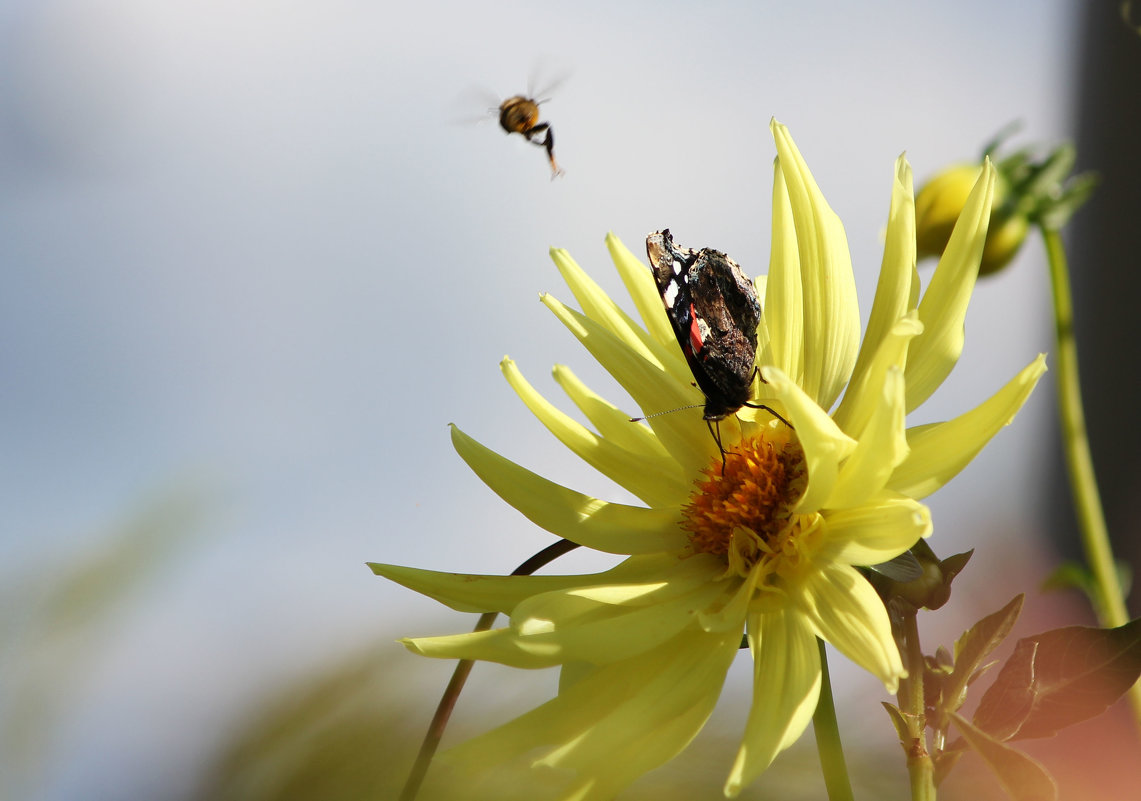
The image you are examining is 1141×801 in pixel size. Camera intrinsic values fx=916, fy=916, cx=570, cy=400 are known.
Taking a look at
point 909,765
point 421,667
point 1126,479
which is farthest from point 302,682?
point 1126,479

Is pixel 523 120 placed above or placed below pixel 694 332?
above

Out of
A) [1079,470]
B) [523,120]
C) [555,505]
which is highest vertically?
[523,120]

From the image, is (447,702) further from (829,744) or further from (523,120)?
(523,120)

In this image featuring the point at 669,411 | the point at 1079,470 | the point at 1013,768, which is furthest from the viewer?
the point at 1079,470

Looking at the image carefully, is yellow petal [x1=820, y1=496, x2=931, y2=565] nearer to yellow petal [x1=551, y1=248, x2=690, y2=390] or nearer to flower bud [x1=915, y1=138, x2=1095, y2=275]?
yellow petal [x1=551, y1=248, x2=690, y2=390]

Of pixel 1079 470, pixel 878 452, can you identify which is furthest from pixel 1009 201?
pixel 878 452

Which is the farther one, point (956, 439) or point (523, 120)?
point (523, 120)

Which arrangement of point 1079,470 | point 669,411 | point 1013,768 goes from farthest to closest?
point 1079,470
point 669,411
point 1013,768
